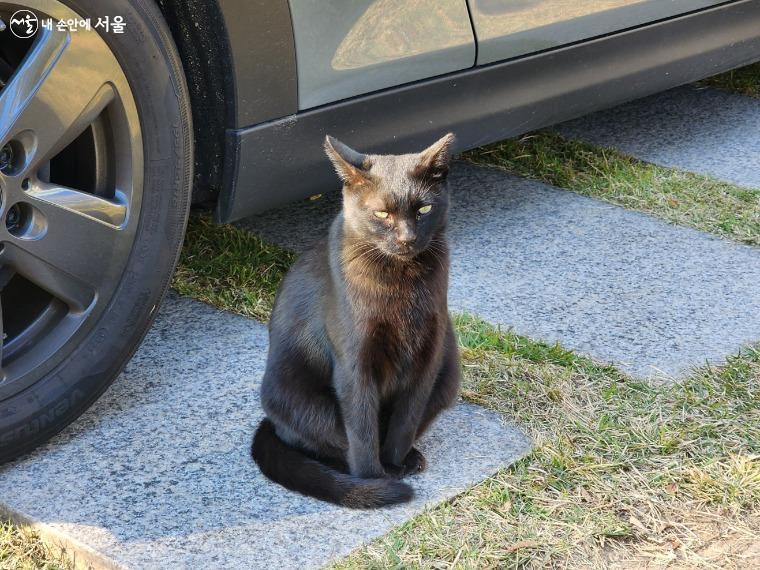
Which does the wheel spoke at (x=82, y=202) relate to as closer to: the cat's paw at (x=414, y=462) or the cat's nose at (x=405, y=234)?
the cat's nose at (x=405, y=234)

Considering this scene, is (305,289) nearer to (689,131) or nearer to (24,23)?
(24,23)

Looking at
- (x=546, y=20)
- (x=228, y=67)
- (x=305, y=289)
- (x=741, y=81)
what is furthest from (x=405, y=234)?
(x=741, y=81)

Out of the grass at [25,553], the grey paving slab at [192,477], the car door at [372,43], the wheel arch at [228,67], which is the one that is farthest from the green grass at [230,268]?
the grass at [25,553]

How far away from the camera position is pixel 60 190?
273 cm

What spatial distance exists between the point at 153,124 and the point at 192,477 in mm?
938

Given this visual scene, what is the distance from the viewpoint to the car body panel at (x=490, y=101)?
3.20 meters

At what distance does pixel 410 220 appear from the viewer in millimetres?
2779

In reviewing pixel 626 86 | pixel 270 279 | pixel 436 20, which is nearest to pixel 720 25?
pixel 626 86

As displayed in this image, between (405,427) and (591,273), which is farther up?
(405,427)

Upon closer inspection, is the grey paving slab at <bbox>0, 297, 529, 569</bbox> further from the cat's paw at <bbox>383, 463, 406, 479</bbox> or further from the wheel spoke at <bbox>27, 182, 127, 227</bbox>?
the wheel spoke at <bbox>27, 182, 127, 227</bbox>

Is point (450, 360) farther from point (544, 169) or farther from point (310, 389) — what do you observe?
point (544, 169)

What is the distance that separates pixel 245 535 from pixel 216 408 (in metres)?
0.61

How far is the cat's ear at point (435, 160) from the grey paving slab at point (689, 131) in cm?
249

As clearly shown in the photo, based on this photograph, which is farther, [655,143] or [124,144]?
[655,143]
